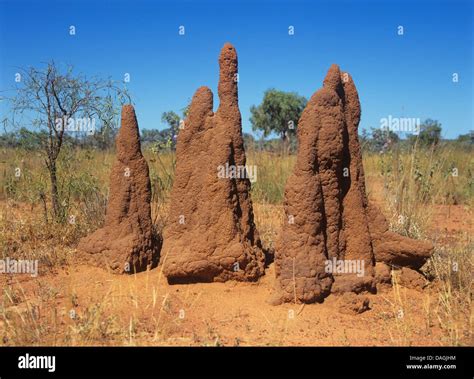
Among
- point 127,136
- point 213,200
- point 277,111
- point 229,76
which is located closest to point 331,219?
point 213,200

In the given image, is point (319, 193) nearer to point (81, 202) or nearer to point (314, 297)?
point (314, 297)

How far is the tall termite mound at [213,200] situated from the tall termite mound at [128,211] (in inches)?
14.6

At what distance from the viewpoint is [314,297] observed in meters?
4.75

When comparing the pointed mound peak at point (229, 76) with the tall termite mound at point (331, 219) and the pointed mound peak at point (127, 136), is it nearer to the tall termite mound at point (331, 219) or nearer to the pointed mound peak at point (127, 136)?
the tall termite mound at point (331, 219)

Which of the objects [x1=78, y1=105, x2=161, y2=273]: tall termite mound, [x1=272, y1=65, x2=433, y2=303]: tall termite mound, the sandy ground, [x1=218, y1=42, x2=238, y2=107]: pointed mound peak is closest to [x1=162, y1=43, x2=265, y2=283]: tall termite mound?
[x1=218, y1=42, x2=238, y2=107]: pointed mound peak

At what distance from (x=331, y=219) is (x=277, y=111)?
74.4 ft

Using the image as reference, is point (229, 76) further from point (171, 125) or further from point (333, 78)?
point (171, 125)

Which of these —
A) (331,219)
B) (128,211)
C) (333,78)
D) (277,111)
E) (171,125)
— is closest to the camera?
(331,219)

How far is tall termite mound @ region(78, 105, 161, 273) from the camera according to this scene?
572cm

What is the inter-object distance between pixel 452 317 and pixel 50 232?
17.7 feet

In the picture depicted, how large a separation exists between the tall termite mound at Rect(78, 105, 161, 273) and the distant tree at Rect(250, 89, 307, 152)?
68.1 feet

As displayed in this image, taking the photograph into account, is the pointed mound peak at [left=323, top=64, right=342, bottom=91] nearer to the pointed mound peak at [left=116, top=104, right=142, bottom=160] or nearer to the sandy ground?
the sandy ground

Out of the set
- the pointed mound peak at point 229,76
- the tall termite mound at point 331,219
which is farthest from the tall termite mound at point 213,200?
the tall termite mound at point 331,219

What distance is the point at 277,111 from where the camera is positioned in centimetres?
2722
